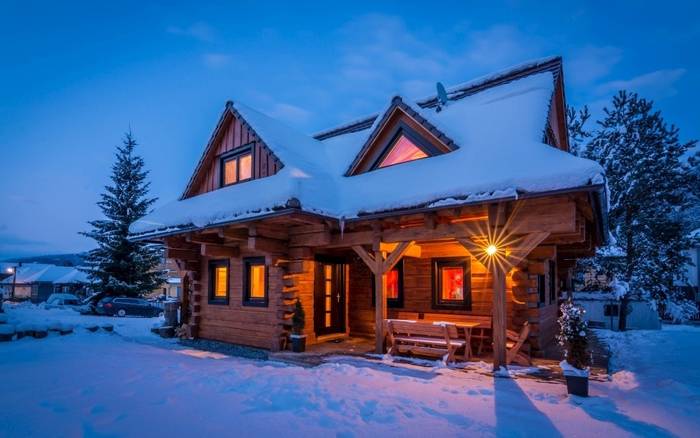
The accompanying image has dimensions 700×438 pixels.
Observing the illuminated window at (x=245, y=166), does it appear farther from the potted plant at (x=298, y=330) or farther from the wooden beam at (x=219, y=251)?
the potted plant at (x=298, y=330)

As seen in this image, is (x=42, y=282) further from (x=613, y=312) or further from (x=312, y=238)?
(x=613, y=312)

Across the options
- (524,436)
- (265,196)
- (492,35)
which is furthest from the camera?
(492,35)

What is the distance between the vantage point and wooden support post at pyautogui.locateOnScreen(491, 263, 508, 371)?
24.6 ft

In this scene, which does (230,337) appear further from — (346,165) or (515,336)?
(515,336)

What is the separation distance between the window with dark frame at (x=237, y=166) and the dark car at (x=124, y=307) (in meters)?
16.5

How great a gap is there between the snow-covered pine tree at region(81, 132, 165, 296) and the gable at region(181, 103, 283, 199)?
14.2 meters

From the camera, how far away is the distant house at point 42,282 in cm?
4753

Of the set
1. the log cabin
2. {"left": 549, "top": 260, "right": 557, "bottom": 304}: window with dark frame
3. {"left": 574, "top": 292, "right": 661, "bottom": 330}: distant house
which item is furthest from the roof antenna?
{"left": 574, "top": 292, "right": 661, "bottom": 330}: distant house

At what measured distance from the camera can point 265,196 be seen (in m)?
9.57

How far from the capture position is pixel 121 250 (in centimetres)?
2553

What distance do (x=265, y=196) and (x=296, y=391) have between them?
484cm

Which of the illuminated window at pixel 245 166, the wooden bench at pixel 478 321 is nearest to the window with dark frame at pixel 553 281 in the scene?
the wooden bench at pixel 478 321

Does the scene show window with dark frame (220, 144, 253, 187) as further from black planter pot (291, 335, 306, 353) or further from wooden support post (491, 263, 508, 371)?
wooden support post (491, 263, 508, 371)

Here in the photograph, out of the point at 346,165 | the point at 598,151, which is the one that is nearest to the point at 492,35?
the point at 598,151
